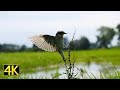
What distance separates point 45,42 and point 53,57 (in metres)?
0.14

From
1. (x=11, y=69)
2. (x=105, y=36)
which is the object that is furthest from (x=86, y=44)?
(x=11, y=69)

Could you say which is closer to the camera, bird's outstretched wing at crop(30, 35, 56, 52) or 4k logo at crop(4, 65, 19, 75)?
4k logo at crop(4, 65, 19, 75)

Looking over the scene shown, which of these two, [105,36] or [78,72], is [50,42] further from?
[105,36]

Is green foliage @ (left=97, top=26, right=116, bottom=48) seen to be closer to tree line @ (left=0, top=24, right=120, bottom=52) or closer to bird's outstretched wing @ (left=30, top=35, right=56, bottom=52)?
tree line @ (left=0, top=24, right=120, bottom=52)

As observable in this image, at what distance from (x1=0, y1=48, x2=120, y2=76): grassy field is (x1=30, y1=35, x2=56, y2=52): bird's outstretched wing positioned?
0.05 metres

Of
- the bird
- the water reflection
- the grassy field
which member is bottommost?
the water reflection

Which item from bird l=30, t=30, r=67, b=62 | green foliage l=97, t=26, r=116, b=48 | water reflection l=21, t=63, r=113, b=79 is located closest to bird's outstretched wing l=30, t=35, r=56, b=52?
bird l=30, t=30, r=67, b=62

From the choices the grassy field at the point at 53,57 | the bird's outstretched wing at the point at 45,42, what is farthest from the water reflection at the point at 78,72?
the bird's outstretched wing at the point at 45,42

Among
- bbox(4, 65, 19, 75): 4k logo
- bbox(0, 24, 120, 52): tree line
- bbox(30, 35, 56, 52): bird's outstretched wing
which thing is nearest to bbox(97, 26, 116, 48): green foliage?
bbox(0, 24, 120, 52): tree line

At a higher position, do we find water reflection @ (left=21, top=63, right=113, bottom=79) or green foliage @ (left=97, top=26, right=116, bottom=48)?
green foliage @ (left=97, top=26, right=116, bottom=48)

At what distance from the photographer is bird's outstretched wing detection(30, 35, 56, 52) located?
9.20 metres
